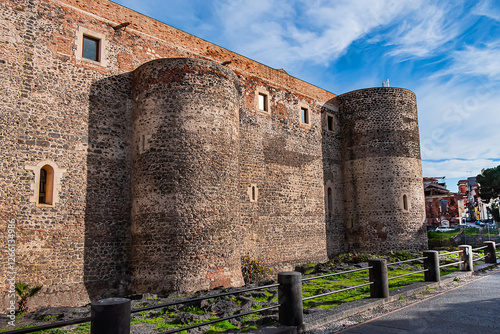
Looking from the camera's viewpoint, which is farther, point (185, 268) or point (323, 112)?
point (323, 112)

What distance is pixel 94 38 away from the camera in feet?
40.8

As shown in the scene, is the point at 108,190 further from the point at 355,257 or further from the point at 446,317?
the point at 355,257

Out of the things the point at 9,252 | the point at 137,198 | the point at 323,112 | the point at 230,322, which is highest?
the point at 323,112

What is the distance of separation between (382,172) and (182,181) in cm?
1239

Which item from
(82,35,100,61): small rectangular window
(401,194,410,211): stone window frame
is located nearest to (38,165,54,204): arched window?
(82,35,100,61): small rectangular window

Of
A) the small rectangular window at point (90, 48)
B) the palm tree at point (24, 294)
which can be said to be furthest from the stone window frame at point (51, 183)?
the small rectangular window at point (90, 48)

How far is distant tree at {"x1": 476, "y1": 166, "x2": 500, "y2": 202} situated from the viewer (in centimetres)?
4628

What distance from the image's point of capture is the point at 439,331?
588cm

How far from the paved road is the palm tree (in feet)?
26.4

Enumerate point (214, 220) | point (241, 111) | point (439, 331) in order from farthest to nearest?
1. point (241, 111)
2. point (214, 220)
3. point (439, 331)

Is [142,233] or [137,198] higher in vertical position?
[137,198]

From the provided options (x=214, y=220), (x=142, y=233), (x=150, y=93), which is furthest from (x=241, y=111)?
(x=142, y=233)

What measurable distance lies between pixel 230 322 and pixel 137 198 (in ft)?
19.3

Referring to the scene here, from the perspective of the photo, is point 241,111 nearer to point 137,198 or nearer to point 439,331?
point 137,198
